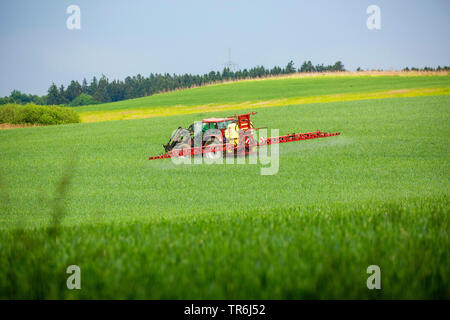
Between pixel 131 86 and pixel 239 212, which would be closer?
pixel 239 212

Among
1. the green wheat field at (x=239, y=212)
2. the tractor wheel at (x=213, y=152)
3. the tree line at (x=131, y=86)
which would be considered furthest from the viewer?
the tree line at (x=131, y=86)

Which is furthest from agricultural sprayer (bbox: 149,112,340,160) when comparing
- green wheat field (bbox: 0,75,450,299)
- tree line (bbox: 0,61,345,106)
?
tree line (bbox: 0,61,345,106)

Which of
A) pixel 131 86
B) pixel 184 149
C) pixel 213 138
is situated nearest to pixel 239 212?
pixel 213 138

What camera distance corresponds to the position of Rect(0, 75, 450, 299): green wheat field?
8.60 feet

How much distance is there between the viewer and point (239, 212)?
7480mm

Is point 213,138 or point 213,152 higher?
point 213,138

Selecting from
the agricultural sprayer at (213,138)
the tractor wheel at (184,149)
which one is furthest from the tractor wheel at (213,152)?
the tractor wheel at (184,149)

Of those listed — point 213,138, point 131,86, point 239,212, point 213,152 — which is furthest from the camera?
point 131,86

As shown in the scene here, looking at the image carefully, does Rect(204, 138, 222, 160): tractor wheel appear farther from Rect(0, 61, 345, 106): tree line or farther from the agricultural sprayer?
Rect(0, 61, 345, 106): tree line

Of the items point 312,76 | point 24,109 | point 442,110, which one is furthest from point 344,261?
point 312,76

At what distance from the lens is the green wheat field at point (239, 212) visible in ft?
8.60

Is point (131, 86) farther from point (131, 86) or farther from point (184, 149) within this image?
point (184, 149)

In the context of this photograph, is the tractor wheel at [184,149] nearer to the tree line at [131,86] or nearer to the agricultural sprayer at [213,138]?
the agricultural sprayer at [213,138]
